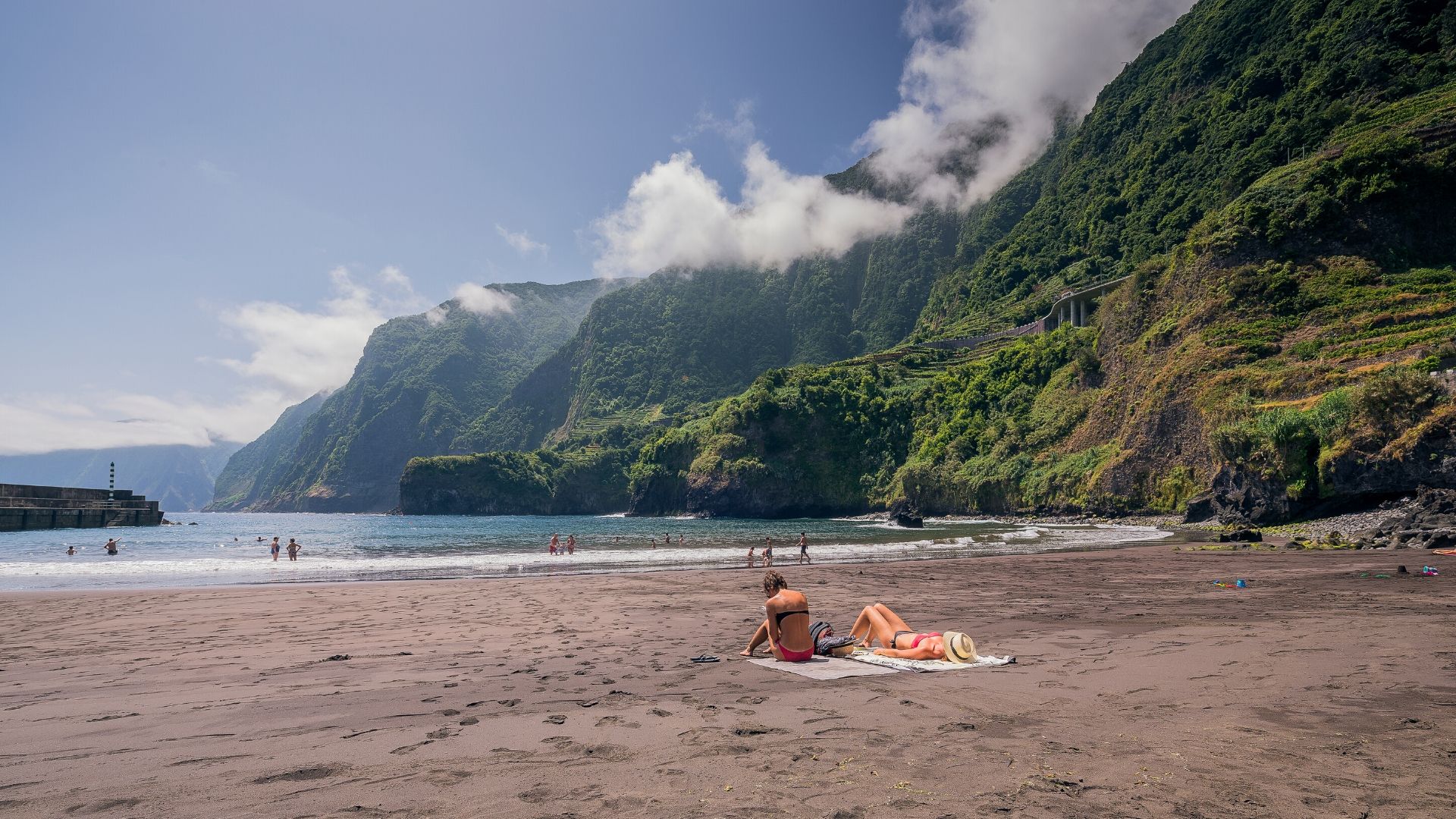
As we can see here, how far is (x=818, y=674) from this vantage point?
8.11m

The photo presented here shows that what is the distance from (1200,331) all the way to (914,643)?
202 ft

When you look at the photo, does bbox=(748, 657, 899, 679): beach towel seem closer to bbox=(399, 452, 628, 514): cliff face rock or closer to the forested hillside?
the forested hillside

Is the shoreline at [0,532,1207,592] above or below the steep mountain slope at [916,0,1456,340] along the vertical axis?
below

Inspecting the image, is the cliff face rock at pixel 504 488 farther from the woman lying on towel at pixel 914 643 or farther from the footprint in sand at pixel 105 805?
the footprint in sand at pixel 105 805

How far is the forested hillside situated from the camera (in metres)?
42.4

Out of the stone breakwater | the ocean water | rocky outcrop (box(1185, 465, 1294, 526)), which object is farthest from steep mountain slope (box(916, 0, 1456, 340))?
the stone breakwater

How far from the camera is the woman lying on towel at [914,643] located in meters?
8.65

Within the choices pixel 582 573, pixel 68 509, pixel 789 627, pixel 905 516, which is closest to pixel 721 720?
pixel 789 627

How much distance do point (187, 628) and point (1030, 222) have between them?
171 m

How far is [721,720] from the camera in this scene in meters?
6.39

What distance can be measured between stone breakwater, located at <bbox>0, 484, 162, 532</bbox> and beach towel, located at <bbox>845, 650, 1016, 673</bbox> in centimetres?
10118

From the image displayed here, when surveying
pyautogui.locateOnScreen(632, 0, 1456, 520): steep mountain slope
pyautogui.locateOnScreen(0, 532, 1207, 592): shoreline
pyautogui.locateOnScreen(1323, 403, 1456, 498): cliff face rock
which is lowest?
pyautogui.locateOnScreen(0, 532, 1207, 592): shoreline

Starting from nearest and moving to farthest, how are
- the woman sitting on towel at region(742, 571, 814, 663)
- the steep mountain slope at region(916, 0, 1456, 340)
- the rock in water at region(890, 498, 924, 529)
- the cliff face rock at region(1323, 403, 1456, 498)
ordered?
1. the woman sitting on towel at region(742, 571, 814, 663)
2. the cliff face rock at region(1323, 403, 1456, 498)
3. the rock in water at region(890, 498, 924, 529)
4. the steep mountain slope at region(916, 0, 1456, 340)

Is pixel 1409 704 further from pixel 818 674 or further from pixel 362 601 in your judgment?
pixel 362 601
